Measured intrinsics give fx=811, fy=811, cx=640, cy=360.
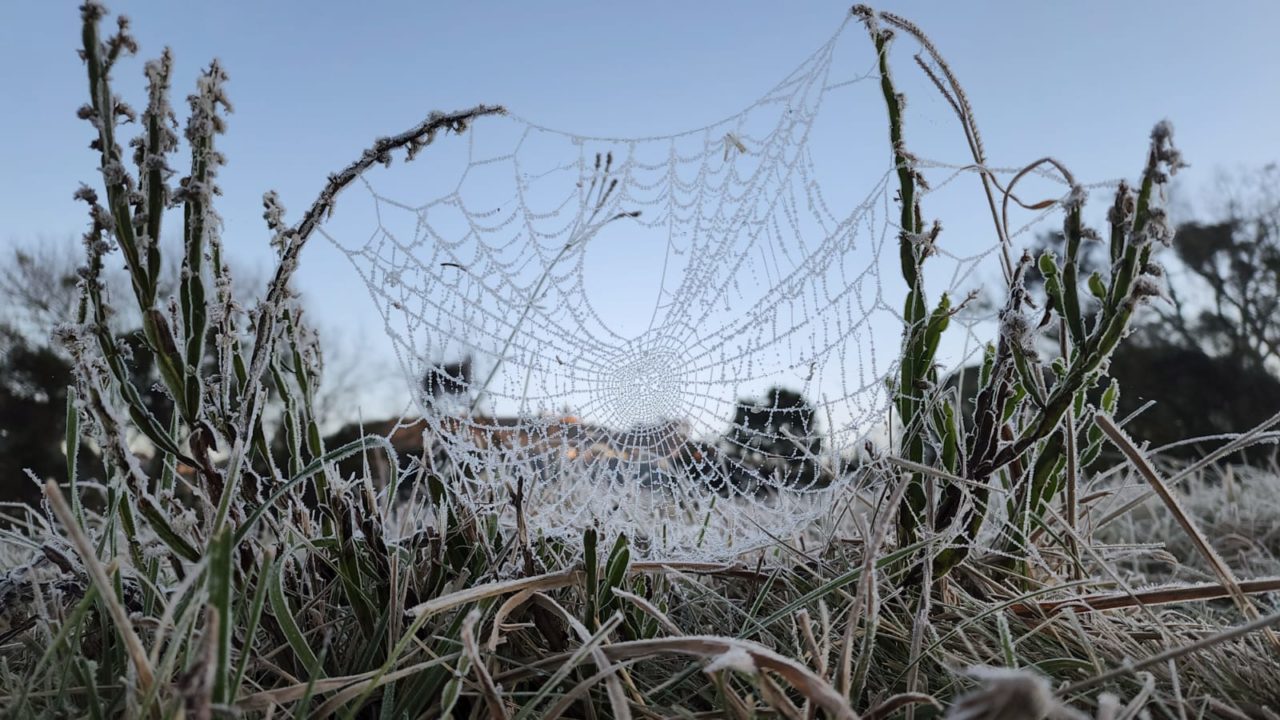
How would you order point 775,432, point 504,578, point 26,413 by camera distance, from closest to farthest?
point 504,578
point 775,432
point 26,413

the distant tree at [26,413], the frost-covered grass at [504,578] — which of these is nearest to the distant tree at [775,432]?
the frost-covered grass at [504,578]

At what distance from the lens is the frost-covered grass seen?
2.82ft

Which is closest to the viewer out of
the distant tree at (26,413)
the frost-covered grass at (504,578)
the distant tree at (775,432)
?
the frost-covered grass at (504,578)

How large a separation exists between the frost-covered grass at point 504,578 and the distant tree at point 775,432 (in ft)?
0.36

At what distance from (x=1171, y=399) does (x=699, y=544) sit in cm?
1355

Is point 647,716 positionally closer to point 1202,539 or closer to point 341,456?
point 341,456

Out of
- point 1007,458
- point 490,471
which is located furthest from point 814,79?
point 490,471

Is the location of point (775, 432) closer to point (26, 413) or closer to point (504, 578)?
point (504, 578)

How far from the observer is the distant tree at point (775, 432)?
51.7 inches

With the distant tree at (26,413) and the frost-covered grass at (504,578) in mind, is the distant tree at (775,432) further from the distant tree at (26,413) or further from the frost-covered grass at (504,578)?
the distant tree at (26,413)

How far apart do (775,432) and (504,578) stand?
502 millimetres

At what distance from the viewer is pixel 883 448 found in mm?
1338

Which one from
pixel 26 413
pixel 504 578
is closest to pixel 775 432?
pixel 504 578

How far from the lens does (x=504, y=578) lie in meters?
1.14
